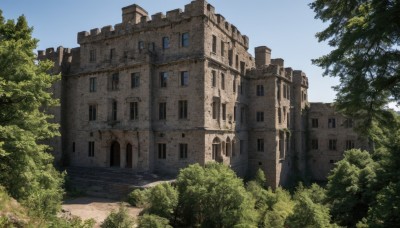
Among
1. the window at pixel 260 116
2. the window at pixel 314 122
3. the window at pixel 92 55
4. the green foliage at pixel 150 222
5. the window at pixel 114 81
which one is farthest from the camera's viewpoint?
the window at pixel 314 122

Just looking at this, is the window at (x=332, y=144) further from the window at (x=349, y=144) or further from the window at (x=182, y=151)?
the window at (x=182, y=151)

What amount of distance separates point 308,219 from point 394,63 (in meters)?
8.83

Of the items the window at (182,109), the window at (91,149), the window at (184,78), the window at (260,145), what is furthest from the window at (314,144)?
the window at (91,149)

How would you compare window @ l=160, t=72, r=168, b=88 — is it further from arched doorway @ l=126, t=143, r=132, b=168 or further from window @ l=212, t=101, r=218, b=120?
arched doorway @ l=126, t=143, r=132, b=168

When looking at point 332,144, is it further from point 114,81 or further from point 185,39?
point 114,81

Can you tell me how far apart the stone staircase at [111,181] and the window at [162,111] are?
5.11m

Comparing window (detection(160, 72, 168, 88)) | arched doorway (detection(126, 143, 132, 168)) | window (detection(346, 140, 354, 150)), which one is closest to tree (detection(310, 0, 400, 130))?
window (detection(160, 72, 168, 88))

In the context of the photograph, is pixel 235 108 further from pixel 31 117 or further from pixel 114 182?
pixel 31 117

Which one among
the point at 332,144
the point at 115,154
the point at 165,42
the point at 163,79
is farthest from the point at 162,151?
the point at 332,144

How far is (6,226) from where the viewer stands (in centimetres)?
887

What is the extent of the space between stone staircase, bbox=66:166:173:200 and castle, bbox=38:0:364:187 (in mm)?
1543

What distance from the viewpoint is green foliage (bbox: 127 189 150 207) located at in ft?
64.7

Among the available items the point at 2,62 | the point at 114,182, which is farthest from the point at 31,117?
the point at 114,182

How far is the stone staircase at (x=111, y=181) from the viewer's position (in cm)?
2256
